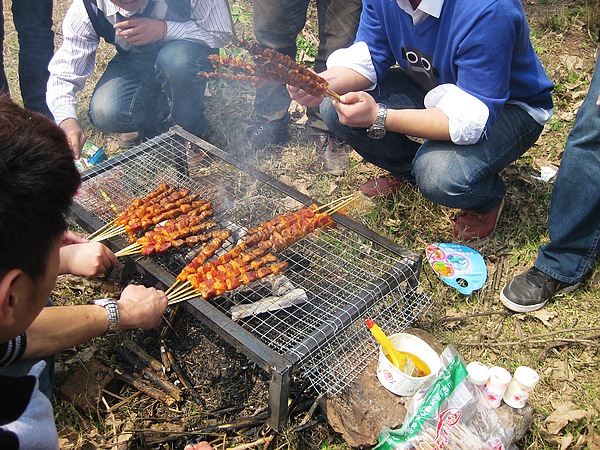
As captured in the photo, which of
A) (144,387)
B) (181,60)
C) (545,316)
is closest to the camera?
(144,387)

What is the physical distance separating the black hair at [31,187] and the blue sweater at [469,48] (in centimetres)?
303

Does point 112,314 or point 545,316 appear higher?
point 112,314

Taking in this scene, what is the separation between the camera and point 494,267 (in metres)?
4.75

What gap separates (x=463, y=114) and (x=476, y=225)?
4.19ft

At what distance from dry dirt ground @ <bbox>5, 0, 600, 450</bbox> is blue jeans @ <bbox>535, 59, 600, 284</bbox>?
1.14 ft

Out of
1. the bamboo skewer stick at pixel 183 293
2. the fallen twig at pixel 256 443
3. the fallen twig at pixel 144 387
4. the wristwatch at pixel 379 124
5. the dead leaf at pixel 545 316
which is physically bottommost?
the fallen twig at pixel 144 387

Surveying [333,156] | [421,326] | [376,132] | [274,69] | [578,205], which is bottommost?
[421,326]

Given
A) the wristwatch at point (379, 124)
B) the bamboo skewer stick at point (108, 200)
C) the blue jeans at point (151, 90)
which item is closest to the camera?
the wristwatch at point (379, 124)

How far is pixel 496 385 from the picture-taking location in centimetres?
317

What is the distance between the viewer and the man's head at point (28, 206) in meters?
1.79

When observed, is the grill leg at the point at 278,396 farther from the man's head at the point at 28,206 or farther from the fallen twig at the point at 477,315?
the fallen twig at the point at 477,315

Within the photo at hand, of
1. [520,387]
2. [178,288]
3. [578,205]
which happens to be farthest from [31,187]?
[578,205]

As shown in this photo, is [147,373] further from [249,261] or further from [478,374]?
[478,374]

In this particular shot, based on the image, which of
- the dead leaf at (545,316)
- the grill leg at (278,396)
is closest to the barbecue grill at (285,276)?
the grill leg at (278,396)
